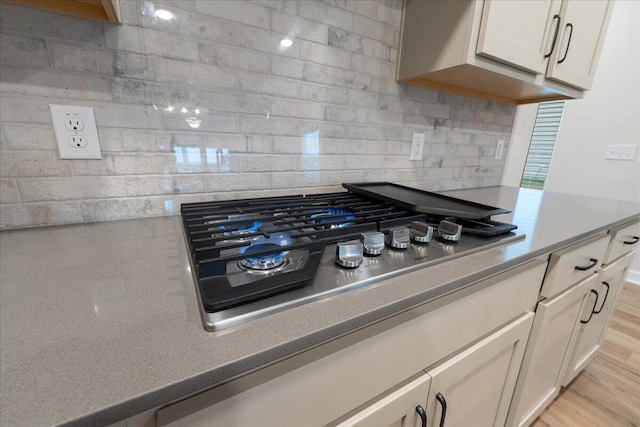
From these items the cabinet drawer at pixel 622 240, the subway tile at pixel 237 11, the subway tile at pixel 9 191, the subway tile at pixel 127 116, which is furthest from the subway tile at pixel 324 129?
the cabinet drawer at pixel 622 240

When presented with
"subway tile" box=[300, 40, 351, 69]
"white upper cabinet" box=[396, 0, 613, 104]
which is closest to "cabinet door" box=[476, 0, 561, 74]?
"white upper cabinet" box=[396, 0, 613, 104]

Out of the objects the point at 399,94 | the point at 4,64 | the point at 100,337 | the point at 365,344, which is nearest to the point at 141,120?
the point at 4,64

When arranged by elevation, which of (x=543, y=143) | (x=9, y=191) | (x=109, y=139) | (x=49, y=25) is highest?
(x=49, y=25)

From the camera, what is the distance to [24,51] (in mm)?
602

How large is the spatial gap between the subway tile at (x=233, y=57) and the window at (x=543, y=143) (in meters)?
3.00

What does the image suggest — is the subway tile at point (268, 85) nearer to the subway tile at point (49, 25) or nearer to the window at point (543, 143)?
the subway tile at point (49, 25)

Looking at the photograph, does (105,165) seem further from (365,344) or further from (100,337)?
(365,344)

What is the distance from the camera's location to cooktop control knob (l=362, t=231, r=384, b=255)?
1.81 ft

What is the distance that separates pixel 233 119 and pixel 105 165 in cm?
37

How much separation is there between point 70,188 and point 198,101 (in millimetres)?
401

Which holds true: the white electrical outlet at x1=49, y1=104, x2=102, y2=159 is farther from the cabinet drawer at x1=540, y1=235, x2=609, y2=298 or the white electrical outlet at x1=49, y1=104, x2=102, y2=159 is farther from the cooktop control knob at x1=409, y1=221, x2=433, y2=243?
the cabinet drawer at x1=540, y1=235, x2=609, y2=298

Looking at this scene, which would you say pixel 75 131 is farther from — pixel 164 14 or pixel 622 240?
pixel 622 240

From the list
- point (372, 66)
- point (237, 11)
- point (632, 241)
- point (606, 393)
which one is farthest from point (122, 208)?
point (606, 393)

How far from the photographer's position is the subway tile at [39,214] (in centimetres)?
65
